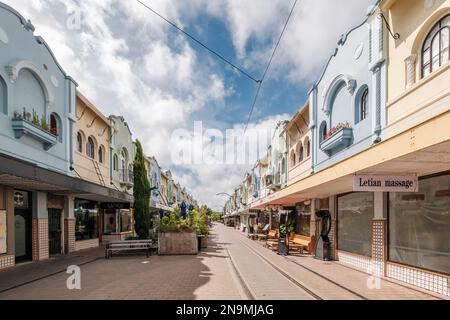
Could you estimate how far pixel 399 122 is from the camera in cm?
893

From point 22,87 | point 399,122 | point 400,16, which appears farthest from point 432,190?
point 22,87

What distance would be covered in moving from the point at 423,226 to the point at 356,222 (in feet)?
11.7

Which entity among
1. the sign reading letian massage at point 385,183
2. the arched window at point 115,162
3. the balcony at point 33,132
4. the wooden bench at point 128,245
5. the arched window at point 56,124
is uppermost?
the arched window at point 56,124

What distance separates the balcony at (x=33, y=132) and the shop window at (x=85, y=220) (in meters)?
5.14

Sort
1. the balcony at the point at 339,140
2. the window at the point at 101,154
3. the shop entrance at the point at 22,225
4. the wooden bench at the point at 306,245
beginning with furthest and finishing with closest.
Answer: the window at the point at 101,154
the wooden bench at the point at 306,245
the shop entrance at the point at 22,225
the balcony at the point at 339,140

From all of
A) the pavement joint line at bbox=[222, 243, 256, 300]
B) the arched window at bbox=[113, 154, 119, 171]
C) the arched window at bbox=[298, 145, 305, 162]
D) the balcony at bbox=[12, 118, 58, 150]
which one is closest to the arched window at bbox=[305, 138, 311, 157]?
the arched window at bbox=[298, 145, 305, 162]

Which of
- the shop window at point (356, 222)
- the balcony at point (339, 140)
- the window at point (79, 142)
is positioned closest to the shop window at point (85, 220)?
the window at point (79, 142)

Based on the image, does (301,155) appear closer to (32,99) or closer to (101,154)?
(101,154)

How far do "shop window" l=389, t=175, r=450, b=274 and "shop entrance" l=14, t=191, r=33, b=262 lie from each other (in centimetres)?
1376

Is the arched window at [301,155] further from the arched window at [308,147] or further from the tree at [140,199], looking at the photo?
the tree at [140,199]

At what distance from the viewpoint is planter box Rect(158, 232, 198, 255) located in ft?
45.9

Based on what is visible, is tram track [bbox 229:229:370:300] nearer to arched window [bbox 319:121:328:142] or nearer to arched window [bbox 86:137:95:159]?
arched window [bbox 319:121:328:142]

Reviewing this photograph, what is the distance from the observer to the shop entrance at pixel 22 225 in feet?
39.5

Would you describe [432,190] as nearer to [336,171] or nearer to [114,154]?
[336,171]
